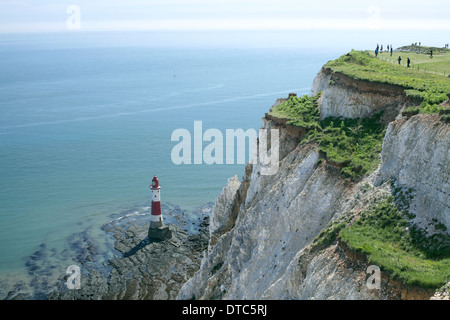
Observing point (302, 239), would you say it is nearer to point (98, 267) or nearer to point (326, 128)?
point (326, 128)

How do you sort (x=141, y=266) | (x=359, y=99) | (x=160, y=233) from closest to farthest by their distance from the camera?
(x=359, y=99) → (x=141, y=266) → (x=160, y=233)

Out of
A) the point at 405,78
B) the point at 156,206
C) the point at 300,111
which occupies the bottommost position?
the point at 156,206

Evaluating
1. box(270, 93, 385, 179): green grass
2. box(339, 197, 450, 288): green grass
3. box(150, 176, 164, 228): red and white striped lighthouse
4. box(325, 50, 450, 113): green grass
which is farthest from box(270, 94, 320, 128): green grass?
box(150, 176, 164, 228): red and white striped lighthouse

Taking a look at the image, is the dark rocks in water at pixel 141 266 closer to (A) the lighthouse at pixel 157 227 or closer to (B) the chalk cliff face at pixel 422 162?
(A) the lighthouse at pixel 157 227

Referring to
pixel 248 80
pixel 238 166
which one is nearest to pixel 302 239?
pixel 238 166

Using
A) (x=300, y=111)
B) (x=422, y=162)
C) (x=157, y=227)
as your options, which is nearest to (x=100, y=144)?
(x=157, y=227)

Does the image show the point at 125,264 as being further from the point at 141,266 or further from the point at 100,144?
the point at 100,144

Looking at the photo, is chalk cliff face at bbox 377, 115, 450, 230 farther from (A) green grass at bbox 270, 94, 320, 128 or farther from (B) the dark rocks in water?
(B) the dark rocks in water
